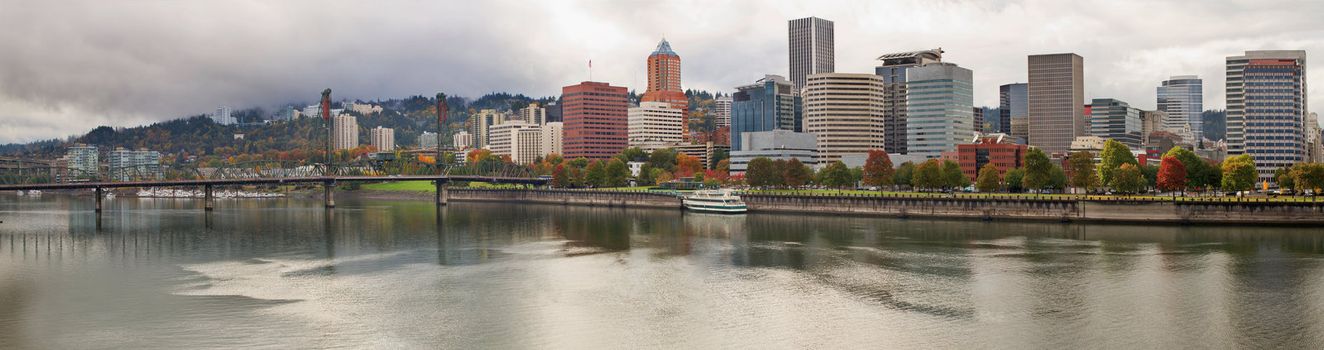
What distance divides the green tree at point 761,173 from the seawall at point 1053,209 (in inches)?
718

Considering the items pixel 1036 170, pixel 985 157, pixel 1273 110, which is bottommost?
pixel 1036 170

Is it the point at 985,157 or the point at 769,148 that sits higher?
the point at 769,148

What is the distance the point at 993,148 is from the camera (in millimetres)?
150375

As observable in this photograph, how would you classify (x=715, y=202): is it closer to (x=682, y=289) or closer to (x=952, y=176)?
(x=952, y=176)

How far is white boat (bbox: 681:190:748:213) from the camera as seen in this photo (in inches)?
4456

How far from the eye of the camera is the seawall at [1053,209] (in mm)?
79188

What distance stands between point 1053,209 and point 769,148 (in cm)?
10102

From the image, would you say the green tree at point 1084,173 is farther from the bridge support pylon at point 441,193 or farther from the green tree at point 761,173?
the bridge support pylon at point 441,193

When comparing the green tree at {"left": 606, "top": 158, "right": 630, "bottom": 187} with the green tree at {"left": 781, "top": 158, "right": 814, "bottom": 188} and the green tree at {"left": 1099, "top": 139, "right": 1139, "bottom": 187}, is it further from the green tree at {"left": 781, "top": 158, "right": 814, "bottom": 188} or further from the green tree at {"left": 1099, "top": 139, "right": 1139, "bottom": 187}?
the green tree at {"left": 1099, "top": 139, "right": 1139, "bottom": 187}

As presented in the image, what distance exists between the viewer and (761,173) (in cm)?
14112

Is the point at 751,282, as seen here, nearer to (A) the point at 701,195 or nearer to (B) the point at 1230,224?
(B) the point at 1230,224

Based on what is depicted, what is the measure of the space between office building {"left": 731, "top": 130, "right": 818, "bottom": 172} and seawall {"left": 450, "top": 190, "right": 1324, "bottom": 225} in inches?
2506

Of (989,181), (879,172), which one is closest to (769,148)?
(879,172)

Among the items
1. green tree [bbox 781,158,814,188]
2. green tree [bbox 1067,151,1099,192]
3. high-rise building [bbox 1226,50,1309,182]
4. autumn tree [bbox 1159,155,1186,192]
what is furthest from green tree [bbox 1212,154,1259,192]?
high-rise building [bbox 1226,50,1309,182]
